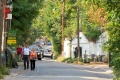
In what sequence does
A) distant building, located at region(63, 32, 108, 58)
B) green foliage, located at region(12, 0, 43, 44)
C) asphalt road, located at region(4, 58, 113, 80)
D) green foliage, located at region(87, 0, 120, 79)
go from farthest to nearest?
distant building, located at region(63, 32, 108, 58)
green foliage, located at region(12, 0, 43, 44)
asphalt road, located at region(4, 58, 113, 80)
green foliage, located at region(87, 0, 120, 79)

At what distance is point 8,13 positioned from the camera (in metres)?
30.8

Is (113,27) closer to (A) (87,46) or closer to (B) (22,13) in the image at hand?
(B) (22,13)

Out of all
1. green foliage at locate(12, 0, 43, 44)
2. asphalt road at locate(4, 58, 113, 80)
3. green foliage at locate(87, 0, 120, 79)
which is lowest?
asphalt road at locate(4, 58, 113, 80)

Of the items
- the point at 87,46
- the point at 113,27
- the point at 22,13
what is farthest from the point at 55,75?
the point at 87,46

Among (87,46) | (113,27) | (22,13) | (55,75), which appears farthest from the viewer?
(87,46)

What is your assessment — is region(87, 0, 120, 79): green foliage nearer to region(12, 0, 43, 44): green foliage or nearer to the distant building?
region(12, 0, 43, 44): green foliage

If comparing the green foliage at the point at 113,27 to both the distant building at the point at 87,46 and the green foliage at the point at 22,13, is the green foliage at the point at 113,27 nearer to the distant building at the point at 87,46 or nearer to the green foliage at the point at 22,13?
the green foliage at the point at 22,13

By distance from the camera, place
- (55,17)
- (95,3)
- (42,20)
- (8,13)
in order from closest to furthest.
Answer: (95,3) → (8,13) → (55,17) → (42,20)

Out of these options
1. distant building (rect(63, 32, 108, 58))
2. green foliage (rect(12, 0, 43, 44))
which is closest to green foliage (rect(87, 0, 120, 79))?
green foliage (rect(12, 0, 43, 44))

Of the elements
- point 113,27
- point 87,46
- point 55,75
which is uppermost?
point 87,46

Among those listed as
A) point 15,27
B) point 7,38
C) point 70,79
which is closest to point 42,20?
point 15,27

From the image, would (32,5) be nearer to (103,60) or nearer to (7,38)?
(7,38)

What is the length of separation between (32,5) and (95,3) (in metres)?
21.6

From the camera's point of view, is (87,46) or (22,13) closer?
(22,13)
